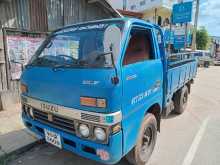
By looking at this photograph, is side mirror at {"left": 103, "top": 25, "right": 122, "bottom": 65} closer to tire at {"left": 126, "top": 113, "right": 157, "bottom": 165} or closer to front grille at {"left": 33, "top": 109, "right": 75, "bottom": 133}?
front grille at {"left": 33, "top": 109, "right": 75, "bottom": 133}

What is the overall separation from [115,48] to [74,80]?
630 mm

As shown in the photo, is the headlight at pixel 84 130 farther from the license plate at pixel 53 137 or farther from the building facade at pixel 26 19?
the building facade at pixel 26 19

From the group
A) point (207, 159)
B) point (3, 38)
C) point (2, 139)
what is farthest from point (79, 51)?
point (3, 38)

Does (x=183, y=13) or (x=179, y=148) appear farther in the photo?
(x=183, y=13)

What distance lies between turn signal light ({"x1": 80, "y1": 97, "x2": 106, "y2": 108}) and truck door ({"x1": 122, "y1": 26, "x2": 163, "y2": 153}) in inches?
11.5

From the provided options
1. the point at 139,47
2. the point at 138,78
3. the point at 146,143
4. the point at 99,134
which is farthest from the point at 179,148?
the point at 99,134

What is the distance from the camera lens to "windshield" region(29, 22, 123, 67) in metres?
2.37

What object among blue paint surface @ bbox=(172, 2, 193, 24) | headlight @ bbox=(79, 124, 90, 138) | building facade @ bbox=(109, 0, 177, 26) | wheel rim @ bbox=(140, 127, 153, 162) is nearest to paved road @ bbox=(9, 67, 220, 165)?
wheel rim @ bbox=(140, 127, 153, 162)

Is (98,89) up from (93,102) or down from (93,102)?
up

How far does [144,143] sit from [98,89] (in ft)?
5.18

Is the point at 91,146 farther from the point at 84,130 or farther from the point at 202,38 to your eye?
the point at 202,38

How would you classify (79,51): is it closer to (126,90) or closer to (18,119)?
(126,90)

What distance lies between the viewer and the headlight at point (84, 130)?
2.34 meters

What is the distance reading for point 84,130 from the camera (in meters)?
2.36
